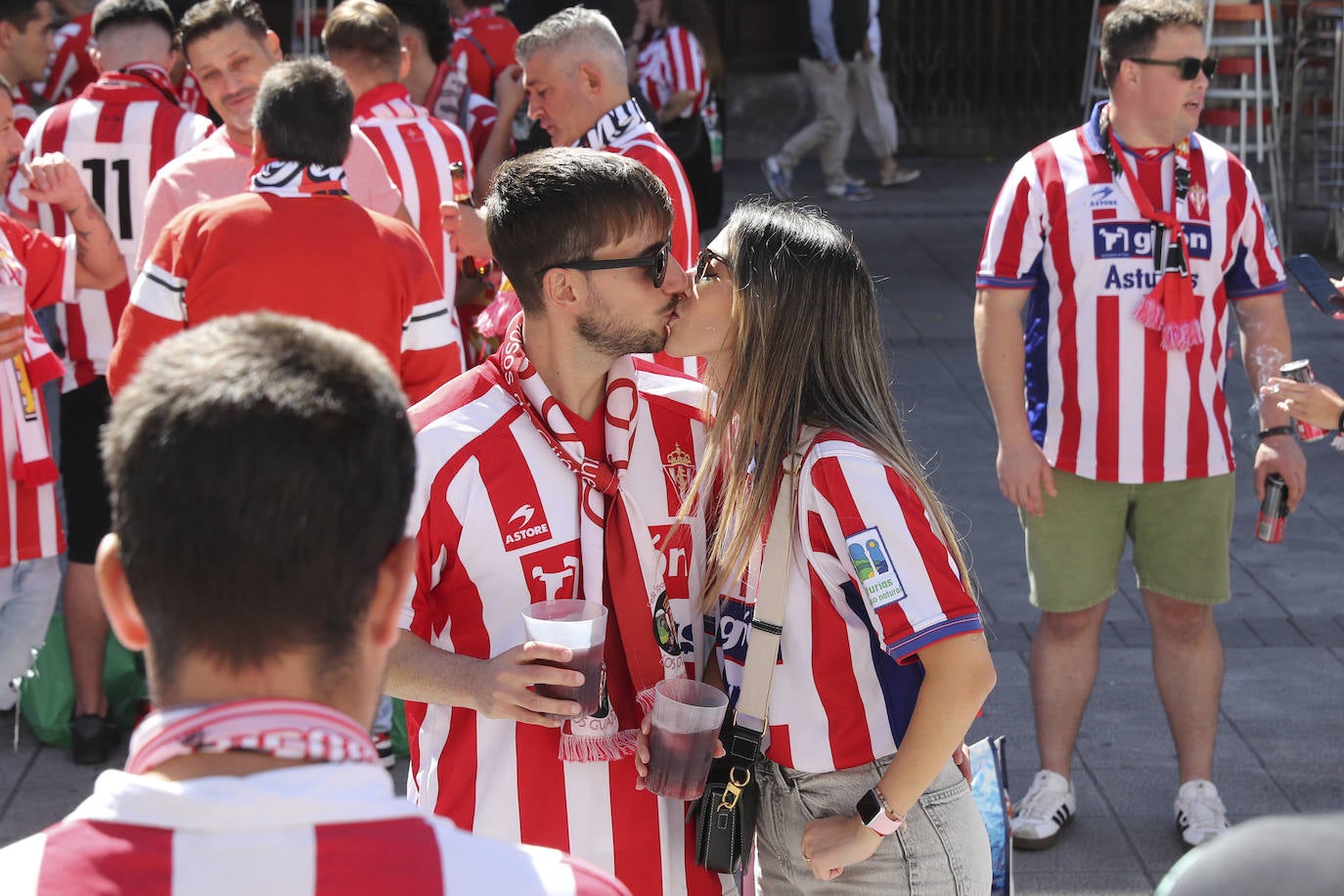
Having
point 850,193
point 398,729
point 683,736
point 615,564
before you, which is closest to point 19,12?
point 398,729

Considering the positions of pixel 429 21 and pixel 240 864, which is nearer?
pixel 240 864

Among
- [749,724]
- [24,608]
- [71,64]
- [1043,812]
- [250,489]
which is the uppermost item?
[71,64]

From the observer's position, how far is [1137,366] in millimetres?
3938

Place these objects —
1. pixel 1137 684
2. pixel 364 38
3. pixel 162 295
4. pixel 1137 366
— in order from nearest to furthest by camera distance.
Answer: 1. pixel 162 295
2. pixel 1137 366
3. pixel 1137 684
4. pixel 364 38

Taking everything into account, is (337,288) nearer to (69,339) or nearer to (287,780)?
(69,339)

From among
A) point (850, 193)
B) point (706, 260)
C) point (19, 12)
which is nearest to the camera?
point (706, 260)

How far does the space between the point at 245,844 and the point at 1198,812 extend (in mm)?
3313

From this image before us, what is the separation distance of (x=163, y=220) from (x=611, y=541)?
247 centimetres

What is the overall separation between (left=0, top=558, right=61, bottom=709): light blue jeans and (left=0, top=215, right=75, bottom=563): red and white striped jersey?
65 millimetres

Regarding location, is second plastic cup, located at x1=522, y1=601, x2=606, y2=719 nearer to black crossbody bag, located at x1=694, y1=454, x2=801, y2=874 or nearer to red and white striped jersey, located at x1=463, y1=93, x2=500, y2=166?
black crossbody bag, located at x1=694, y1=454, x2=801, y2=874

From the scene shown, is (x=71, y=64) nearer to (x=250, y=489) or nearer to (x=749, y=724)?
(x=749, y=724)

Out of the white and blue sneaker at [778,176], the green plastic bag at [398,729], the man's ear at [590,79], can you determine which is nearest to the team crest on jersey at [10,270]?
the green plastic bag at [398,729]

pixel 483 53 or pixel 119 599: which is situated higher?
pixel 483 53

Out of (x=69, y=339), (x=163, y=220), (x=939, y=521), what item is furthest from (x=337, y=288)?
(x=939, y=521)
